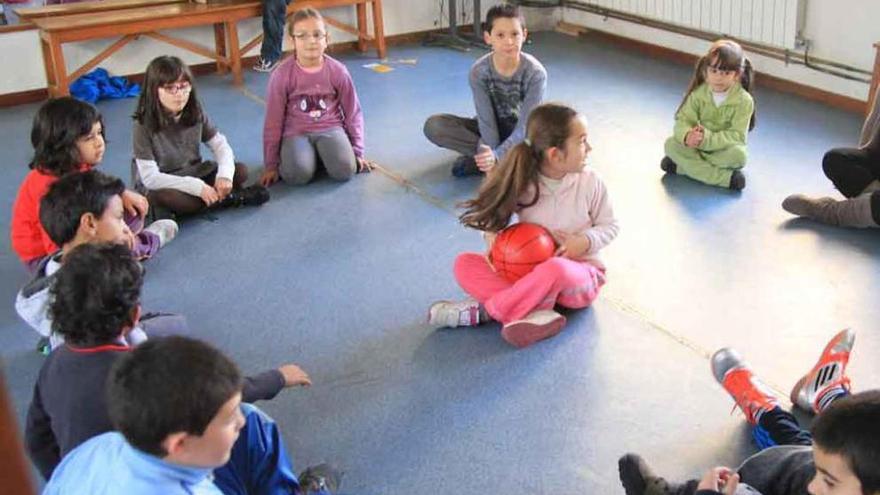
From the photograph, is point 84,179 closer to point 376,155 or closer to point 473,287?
point 473,287

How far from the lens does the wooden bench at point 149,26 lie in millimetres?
5621

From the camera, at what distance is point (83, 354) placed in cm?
190

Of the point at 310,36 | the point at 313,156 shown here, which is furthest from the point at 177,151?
the point at 310,36

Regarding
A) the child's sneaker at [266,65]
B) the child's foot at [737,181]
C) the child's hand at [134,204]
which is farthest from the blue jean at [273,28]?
the child's foot at [737,181]

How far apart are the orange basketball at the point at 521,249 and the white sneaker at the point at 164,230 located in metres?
1.43

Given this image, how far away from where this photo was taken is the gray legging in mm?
4332

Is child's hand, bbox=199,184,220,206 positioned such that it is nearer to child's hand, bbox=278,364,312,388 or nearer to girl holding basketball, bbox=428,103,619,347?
girl holding basketball, bbox=428,103,619,347

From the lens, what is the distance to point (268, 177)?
4359 millimetres

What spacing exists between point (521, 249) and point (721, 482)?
3.95 feet

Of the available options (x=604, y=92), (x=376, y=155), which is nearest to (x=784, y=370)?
(x=376, y=155)

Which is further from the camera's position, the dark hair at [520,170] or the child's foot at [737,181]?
the child's foot at [737,181]

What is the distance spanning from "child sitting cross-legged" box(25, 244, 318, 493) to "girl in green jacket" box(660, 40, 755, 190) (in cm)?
280

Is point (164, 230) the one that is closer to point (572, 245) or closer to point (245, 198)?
point (245, 198)

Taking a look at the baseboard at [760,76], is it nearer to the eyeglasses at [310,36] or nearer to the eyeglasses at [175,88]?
the eyeglasses at [310,36]
